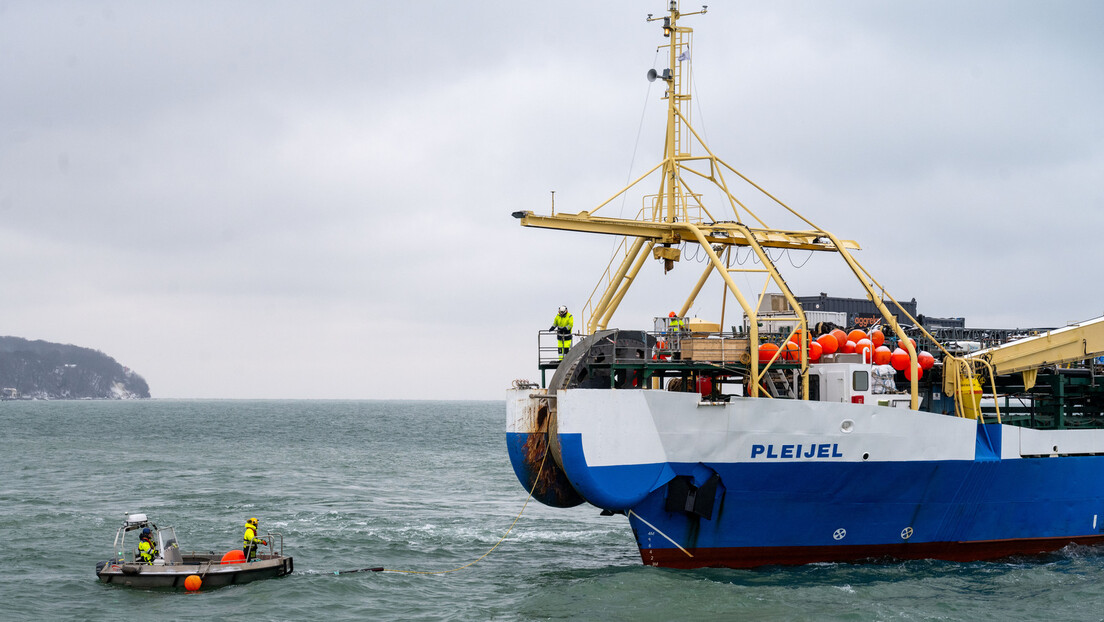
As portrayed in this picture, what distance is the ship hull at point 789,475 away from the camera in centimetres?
2127

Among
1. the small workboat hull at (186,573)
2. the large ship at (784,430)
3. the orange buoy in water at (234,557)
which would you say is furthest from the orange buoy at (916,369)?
the orange buoy in water at (234,557)

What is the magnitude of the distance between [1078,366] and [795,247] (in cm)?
1047

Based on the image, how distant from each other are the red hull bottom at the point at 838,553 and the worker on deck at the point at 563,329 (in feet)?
17.6

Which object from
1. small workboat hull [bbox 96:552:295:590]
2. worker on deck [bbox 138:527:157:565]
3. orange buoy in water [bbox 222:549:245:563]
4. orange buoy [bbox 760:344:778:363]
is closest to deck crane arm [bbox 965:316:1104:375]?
orange buoy [bbox 760:344:778:363]

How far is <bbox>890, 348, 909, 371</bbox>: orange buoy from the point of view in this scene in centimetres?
2545

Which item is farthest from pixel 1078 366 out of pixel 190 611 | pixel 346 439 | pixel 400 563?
pixel 346 439

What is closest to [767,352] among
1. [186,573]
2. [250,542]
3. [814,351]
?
[814,351]

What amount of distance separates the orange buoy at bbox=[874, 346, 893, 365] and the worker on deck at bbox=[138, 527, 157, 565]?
17.7m

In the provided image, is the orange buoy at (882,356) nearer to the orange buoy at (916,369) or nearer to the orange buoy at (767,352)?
the orange buoy at (916,369)

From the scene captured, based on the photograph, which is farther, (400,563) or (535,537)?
(535,537)

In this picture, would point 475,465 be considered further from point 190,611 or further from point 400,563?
point 190,611

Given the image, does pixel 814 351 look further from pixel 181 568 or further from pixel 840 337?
pixel 181 568

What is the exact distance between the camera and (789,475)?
2247 centimetres

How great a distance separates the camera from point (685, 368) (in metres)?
22.7
